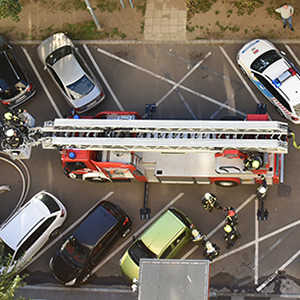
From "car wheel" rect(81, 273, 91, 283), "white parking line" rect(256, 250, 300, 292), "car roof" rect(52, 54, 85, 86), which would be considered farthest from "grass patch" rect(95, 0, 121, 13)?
"white parking line" rect(256, 250, 300, 292)

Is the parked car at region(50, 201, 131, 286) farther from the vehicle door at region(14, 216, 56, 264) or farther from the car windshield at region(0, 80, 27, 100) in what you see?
the car windshield at region(0, 80, 27, 100)

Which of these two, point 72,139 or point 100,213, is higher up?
point 72,139

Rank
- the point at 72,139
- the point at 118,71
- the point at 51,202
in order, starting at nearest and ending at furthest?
the point at 72,139, the point at 51,202, the point at 118,71

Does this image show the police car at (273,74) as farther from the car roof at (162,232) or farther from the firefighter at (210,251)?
the car roof at (162,232)

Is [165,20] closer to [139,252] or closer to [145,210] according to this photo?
[145,210]

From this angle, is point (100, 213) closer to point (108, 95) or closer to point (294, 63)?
point (108, 95)

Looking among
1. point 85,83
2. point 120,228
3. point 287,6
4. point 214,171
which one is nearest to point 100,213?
point 120,228
